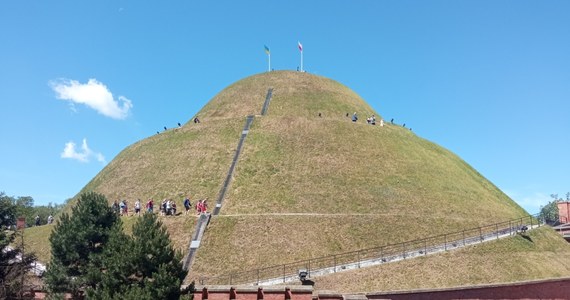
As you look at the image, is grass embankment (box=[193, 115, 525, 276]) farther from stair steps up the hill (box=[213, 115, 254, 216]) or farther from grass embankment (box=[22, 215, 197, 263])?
grass embankment (box=[22, 215, 197, 263])

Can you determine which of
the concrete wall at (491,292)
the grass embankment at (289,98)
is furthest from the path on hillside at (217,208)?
the concrete wall at (491,292)

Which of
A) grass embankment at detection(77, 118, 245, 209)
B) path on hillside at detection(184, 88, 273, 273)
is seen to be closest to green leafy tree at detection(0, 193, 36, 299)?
path on hillside at detection(184, 88, 273, 273)

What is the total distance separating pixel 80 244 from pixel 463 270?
22517mm

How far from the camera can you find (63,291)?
2477cm

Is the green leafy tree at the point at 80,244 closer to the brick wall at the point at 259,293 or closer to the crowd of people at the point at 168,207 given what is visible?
the brick wall at the point at 259,293

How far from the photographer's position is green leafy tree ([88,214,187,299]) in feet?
62.1

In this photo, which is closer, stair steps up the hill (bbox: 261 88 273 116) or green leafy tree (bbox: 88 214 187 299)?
green leafy tree (bbox: 88 214 187 299)

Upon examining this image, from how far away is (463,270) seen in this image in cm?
2978

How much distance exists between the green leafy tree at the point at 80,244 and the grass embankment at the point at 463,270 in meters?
12.4

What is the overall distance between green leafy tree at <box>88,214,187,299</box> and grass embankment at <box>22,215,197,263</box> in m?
13.8

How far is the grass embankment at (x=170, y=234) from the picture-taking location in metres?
36.1

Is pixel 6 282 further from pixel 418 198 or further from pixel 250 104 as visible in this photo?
pixel 250 104

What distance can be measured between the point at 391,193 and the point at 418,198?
2.47 metres

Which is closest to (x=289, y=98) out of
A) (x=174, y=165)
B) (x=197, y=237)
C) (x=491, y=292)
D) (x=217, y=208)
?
(x=174, y=165)
